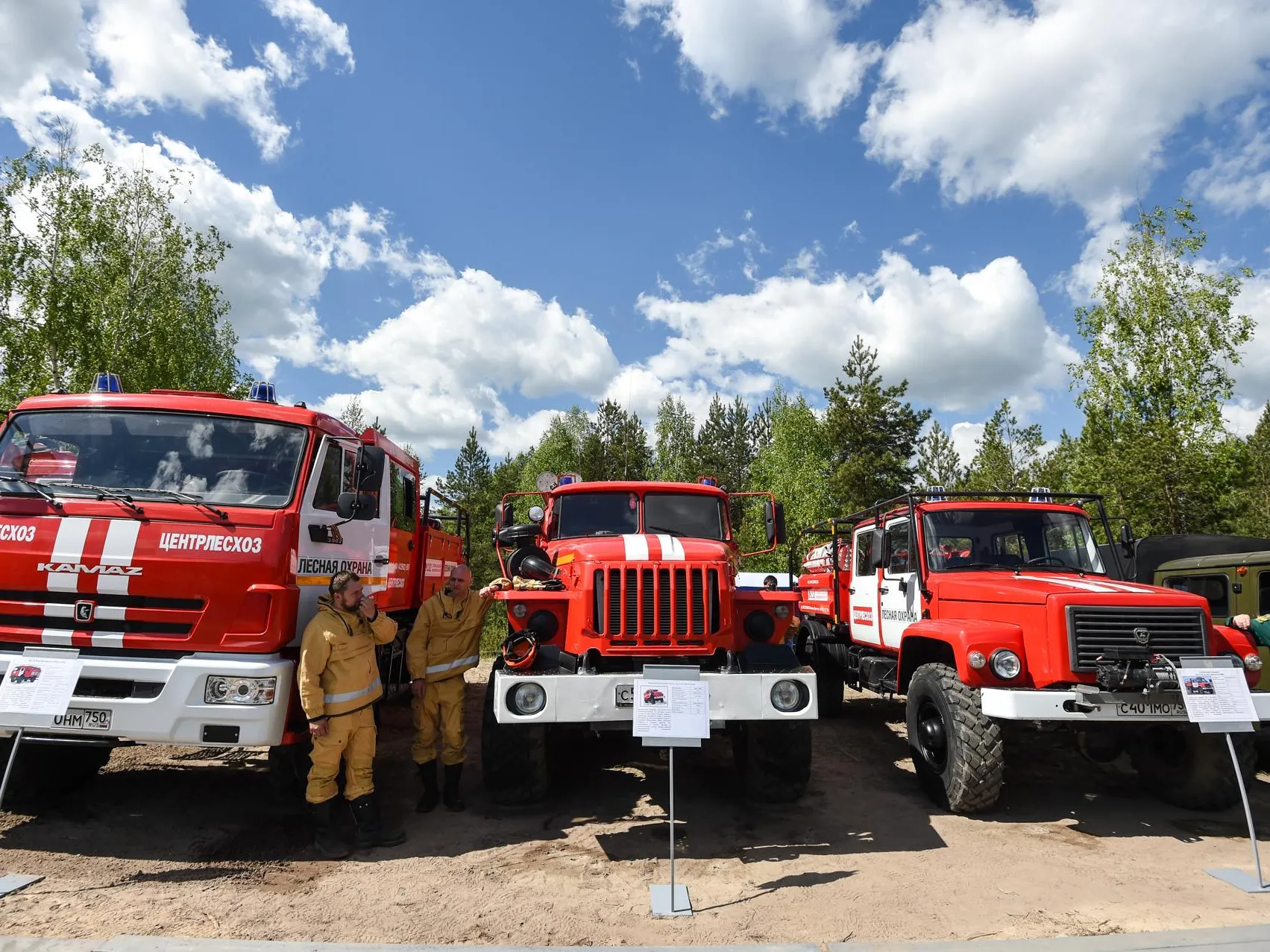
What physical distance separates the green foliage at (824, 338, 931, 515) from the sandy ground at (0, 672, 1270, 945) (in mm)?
23504

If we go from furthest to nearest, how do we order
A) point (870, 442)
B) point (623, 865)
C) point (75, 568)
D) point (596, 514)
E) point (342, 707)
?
point (870, 442) → point (596, 514) → point (342, 707) → point (623, 865) → point (75, 568)

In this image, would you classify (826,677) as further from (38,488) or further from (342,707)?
(38,488)

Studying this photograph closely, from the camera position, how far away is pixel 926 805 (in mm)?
5559

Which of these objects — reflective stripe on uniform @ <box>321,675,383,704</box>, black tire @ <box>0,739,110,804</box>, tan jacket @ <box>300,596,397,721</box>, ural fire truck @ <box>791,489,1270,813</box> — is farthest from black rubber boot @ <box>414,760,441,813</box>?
ural fire truck @ <box>791,489,1270,813</box>

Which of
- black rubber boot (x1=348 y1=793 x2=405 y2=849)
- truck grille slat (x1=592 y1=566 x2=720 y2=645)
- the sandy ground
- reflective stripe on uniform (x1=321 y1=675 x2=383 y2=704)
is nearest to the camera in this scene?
the sandy ground

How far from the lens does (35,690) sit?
411 centimetres

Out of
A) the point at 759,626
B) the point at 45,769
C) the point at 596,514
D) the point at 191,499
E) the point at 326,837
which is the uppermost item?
the point at 596,514

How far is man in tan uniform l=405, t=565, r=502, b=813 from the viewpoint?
533 cm

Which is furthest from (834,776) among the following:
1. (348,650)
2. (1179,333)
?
(1179,333)

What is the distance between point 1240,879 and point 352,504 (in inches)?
224

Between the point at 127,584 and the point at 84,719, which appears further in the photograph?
the point at 127,584

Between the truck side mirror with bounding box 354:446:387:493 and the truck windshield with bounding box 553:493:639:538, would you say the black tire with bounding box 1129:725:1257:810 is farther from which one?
the truck side mirror with bounding box 354:446:387:493

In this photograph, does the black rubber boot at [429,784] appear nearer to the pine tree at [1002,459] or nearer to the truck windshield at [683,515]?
the truck windshield at [683,515]

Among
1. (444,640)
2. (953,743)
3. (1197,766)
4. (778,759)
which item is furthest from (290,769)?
(1197,766)
